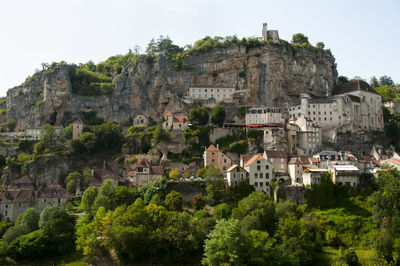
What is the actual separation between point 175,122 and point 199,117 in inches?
170

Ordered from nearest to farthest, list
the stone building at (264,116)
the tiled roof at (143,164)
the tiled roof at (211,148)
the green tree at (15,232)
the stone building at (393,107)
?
the green tree at (15,232) < the tiled roof at (143,164) < the tiled roof at (211,148) < the stone building at (264,116) < the stone building at (393,107)

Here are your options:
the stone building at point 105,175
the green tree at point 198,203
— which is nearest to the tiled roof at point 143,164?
the stone building at point 105,175

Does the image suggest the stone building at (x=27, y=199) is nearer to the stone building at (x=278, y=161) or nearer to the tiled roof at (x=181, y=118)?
the tiled roof at (x=181, y=118)

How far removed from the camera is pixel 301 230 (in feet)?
150

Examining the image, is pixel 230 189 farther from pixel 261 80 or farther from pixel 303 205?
pixel 261 80

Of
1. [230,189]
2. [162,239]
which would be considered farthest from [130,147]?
[162,239]

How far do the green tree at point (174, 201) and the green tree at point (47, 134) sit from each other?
30.2 meters

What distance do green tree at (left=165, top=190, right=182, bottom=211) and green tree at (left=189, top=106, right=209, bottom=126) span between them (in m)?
21.3

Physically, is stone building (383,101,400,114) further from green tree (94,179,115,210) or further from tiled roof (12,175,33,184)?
tiled roof (12,175,33,184)

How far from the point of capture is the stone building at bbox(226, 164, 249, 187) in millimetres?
56062

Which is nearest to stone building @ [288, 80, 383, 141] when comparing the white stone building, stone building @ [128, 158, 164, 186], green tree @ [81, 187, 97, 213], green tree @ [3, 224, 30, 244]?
the white stone building

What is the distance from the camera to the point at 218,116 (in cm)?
7275

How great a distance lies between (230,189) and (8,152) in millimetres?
40643

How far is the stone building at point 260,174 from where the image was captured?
56.2 m
